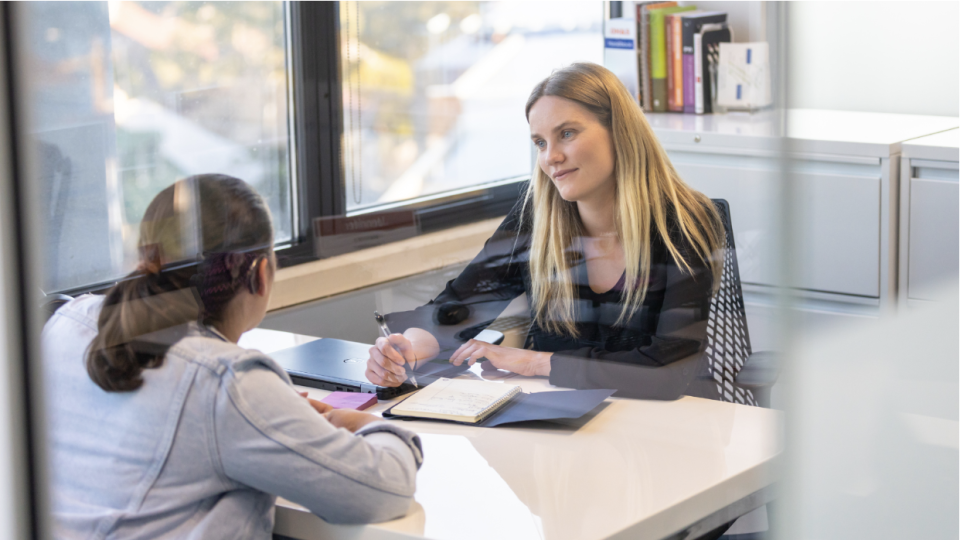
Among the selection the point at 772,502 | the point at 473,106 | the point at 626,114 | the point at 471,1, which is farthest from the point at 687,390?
the point at 471,1

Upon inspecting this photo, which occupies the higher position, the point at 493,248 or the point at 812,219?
the point at 812,219

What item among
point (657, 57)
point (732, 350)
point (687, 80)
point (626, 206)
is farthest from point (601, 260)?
point (657, 57)

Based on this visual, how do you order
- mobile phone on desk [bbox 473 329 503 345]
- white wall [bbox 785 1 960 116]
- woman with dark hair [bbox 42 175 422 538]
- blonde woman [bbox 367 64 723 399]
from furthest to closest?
mobile phone on desk [bbox 473 329 503 345] < blonde woman [bbox 367 64 723 399] < woman with dark hair [bbox 42 175 422 538] < white wall [bbox 785 1 960 116]

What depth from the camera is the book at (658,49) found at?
1724 millimetres

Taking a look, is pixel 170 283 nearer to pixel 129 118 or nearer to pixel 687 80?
pixel 129 118

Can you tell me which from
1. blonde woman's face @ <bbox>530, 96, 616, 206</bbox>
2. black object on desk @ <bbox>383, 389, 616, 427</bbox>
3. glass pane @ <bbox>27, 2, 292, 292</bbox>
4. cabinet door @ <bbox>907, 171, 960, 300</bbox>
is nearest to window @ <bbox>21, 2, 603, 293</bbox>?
glass pane @ <bbox>27, 2, 292, 292</bbox>

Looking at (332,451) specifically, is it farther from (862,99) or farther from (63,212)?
(862,99)

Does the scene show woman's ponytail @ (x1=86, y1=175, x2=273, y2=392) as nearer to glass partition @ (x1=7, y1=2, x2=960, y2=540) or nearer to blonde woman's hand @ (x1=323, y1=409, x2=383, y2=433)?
glass partition @ (x1=7, y1=2, x2=960, y2=540)

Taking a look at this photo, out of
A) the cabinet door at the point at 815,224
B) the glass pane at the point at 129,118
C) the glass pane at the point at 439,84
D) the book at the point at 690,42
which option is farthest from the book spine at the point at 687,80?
the cabinet door at the point at 815,224

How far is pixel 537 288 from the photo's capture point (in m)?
1.38

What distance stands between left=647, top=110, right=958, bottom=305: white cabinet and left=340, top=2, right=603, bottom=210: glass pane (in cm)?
85

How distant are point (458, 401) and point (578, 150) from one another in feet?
1.42

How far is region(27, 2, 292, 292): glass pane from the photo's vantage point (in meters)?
0.94

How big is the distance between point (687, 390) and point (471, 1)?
1112 millimetres
